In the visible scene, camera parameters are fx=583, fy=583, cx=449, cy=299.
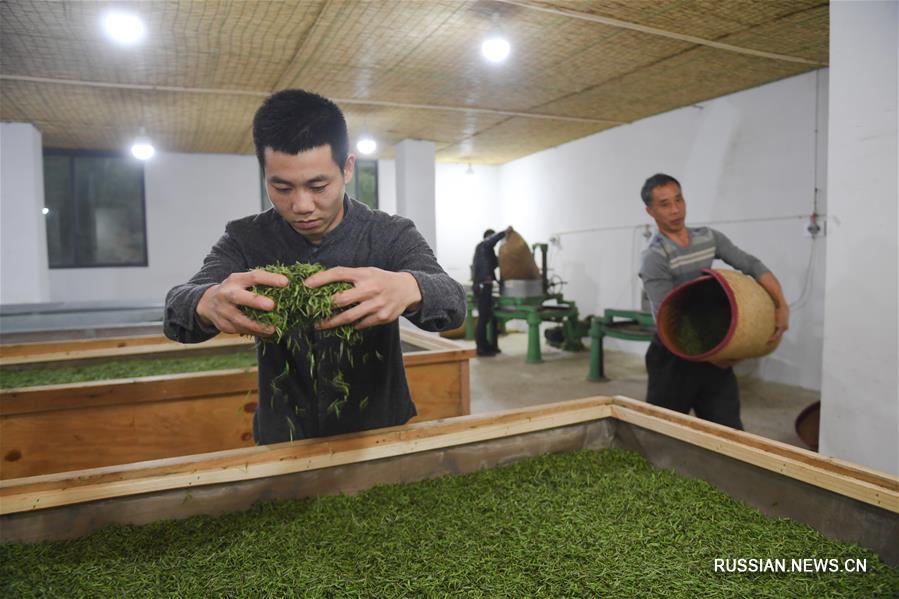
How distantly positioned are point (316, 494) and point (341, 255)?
66 centimetres

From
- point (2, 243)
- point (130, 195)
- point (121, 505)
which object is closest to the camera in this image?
point (121, 505)

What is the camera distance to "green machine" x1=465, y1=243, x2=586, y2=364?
672 centimetres

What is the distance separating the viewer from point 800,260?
5.21m

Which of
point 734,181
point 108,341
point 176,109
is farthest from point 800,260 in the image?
point 176,109

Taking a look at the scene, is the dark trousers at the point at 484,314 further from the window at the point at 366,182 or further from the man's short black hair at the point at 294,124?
the man's short black hair at the point at 294,124

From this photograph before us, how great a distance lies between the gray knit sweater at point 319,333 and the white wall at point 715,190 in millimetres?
4765

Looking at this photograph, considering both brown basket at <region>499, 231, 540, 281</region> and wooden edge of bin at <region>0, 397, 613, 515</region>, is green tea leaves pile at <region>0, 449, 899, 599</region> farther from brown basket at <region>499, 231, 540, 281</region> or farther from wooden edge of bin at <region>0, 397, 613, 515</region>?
brown basket at <region>499, 231, 540, 281</region>

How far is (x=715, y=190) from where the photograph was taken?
5992 millimetres

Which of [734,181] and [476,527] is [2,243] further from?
[734,181]

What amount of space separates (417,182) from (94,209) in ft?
15.5

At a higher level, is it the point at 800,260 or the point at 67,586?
the point at 800,260

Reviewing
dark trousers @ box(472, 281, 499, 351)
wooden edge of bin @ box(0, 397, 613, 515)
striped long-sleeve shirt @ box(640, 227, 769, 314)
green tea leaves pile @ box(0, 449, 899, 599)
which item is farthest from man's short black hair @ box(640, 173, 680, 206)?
dark trousers @ box(472, 281, 499, 351)

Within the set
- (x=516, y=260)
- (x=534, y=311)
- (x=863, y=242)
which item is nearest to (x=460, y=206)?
(x=516, y=260)

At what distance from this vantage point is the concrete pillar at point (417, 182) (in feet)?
25.9
